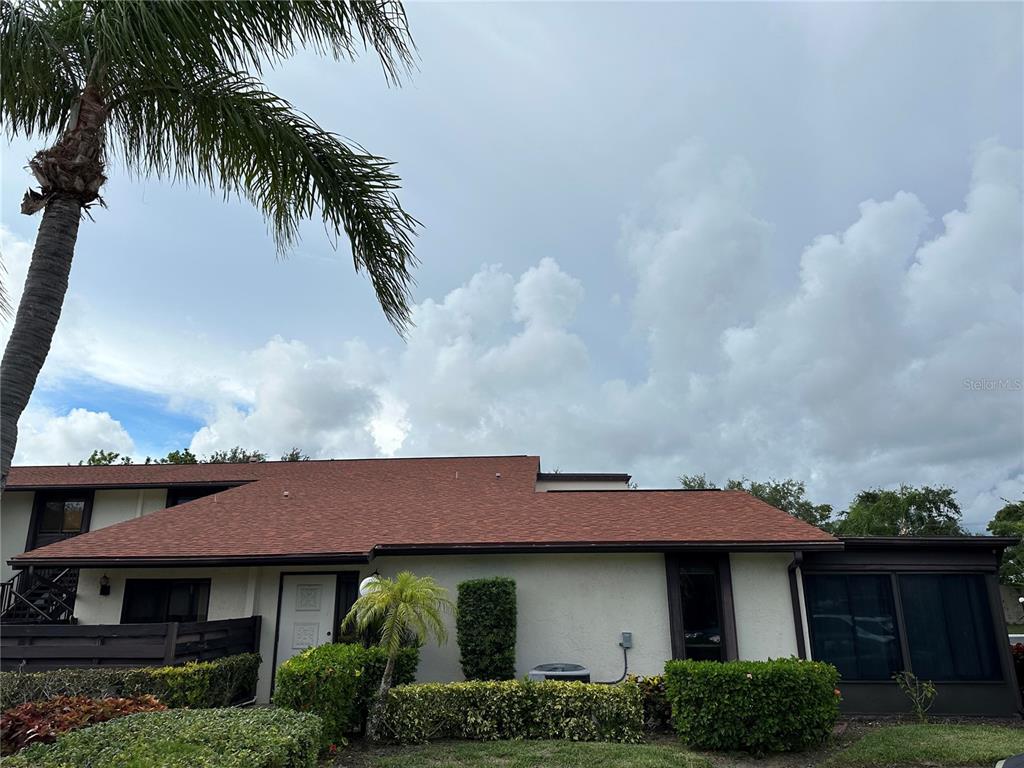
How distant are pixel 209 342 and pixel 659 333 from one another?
12.8 meters

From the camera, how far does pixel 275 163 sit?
6418mm

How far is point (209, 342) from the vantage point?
15.0 meters

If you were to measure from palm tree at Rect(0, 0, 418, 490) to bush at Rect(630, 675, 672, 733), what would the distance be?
23.0ft

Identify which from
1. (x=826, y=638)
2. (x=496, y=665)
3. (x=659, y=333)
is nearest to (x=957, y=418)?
(x=659, y=333)

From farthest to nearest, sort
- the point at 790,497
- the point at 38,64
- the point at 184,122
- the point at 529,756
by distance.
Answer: the point at 790,497
the point at 529,756
the point at 184,122
the point at 38,64

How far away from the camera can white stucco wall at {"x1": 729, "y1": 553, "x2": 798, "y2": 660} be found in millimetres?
11375

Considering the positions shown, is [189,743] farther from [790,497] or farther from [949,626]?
[790,497]

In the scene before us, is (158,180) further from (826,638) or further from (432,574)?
(826,638)

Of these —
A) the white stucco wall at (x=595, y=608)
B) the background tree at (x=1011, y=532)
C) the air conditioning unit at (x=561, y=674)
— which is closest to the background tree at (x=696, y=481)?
the background tree at (x=1011, y=532)

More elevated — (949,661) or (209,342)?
(209,342)

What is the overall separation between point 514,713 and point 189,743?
5.09 meters

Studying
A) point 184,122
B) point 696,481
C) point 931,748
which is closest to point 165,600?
point 184,122

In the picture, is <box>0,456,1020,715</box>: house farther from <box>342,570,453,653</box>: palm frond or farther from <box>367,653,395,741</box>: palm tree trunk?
<box>367,653,395,741</box>: palm tree trunk

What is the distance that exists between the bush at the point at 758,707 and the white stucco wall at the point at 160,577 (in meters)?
8.81
